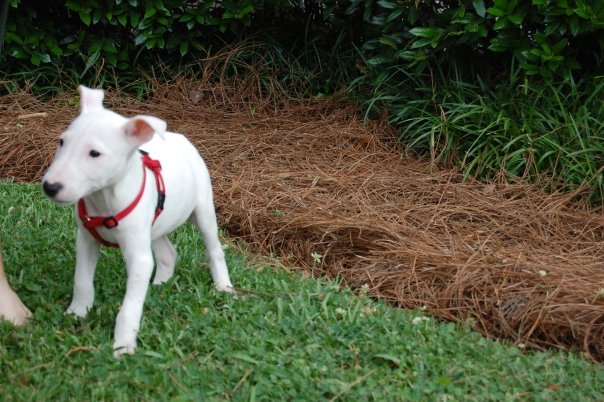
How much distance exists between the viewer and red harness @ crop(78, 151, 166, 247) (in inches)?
151

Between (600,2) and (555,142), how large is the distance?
1.01 meters

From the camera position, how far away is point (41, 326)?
4.12 meters

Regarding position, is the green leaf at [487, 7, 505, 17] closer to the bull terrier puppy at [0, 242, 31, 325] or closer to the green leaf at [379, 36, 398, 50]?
the green leaf at [379, 36, 398, 50]

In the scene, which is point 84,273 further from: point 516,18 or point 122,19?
point 122,19

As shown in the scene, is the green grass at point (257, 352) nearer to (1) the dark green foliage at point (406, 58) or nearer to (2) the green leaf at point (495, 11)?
(1) the dark green foliage at point (406, 58)

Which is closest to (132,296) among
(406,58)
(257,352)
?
(257,352)

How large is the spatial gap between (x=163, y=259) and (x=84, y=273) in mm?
644

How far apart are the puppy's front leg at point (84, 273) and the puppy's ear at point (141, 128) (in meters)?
0.62

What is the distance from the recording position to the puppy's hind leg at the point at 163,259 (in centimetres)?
464

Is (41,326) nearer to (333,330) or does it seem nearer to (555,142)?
(333,330)

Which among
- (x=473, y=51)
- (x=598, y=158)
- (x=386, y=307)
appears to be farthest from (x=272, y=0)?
(x=386, y=307)

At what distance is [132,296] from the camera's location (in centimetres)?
393

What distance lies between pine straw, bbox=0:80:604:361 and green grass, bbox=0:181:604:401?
328mm

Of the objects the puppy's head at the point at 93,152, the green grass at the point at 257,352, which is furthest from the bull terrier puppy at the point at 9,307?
the puppy's head at the point at 93,152
